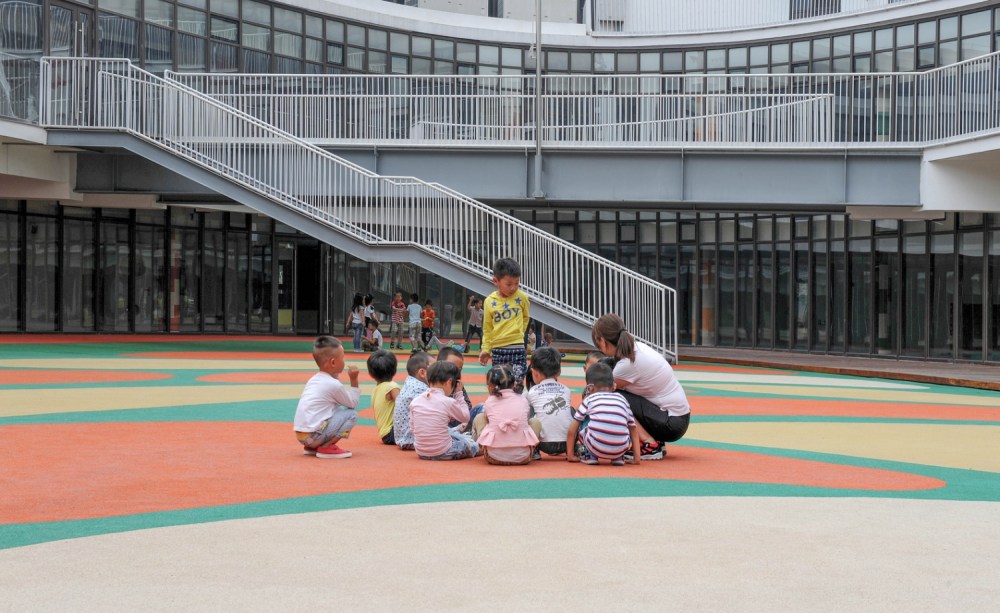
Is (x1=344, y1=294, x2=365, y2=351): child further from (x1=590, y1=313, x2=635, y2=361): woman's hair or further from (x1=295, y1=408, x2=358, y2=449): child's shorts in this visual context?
(x1=590, y1=313, x2=635, y2=361): woman's hair

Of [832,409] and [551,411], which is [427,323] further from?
[551,411]

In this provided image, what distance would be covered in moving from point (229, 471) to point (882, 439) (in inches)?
271

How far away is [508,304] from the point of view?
39.6 ft

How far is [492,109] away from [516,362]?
16938 millimetres

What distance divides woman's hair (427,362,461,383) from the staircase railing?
15.7m

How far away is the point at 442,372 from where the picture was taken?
1010cm

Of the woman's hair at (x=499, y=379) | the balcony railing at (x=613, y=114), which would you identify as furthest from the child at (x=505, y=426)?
the balcony railing at (x=613, y=114)

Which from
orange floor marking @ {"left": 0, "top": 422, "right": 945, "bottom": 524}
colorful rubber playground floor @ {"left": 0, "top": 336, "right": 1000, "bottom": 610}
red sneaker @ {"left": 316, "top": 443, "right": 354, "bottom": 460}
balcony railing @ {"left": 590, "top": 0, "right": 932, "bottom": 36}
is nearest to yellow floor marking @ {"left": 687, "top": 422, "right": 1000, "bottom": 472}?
colorful rubber playground floor @ {"left": 0, "top": 336, "right": 1000, "bottom": 610}

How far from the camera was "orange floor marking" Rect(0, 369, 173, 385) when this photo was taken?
58.4 ft

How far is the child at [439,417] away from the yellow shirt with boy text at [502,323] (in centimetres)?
168

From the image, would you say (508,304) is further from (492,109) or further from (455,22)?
(455,22)

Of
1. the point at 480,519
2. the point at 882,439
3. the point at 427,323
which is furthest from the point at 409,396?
the point at 427,323

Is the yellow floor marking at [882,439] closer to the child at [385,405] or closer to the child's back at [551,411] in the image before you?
the child's back at [551,411]

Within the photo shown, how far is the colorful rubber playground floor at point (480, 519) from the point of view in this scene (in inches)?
219
